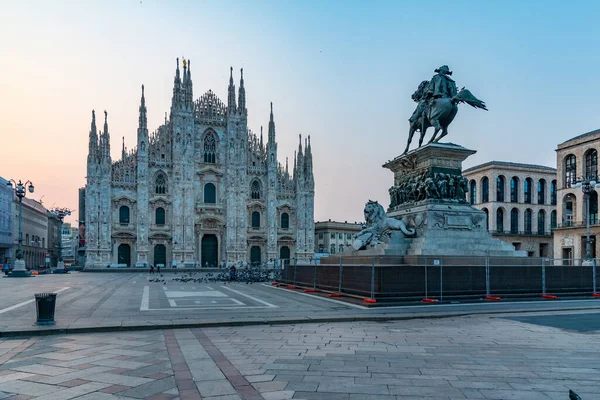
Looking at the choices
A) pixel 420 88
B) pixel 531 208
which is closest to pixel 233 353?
pixel 420 88

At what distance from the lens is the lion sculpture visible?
1925cm

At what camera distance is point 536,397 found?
6008mm

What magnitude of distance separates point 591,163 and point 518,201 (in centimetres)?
1827

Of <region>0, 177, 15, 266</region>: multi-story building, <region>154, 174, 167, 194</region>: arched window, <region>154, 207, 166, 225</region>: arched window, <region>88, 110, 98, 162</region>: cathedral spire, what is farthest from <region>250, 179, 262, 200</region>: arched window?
<region>0, 177, 15, 266</region>: multi-story building

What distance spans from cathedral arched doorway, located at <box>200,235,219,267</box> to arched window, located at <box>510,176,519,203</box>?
39.1 m

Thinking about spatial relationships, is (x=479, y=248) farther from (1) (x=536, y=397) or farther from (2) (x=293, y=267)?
(1) (x=536, y=397)

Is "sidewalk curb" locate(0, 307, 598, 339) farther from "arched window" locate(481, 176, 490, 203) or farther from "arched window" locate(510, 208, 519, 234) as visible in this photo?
"arched window" locate(510, 208, 519, 234)

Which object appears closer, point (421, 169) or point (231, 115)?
point (421, 169)

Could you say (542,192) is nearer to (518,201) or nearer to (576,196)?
(518,201)

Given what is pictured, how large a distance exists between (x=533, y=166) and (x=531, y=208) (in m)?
5.75

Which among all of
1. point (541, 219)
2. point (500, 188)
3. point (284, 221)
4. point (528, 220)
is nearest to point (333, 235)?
point (284, 221)

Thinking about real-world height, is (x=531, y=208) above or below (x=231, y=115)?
below

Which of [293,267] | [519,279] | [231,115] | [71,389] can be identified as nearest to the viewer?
[71,389]

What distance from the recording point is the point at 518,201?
68.4 m
